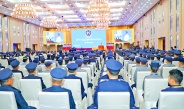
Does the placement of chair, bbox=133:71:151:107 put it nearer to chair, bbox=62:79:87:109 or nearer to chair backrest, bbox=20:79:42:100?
chair, bbox=62:79:87:109

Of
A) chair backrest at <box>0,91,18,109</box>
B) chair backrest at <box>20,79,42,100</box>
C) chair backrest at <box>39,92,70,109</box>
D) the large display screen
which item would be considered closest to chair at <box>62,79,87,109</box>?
chair backrest at <box>20,79,42,100</box>

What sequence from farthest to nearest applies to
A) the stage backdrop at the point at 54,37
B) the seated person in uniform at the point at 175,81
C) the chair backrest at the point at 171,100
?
1. the stage backdrop at the point at 54,37
2. the seated person in uniform at the point at 175,81
3. the chair backrest at the point at 171,100

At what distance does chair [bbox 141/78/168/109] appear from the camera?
452 cm

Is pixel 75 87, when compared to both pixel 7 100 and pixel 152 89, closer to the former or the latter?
pixel 152 89

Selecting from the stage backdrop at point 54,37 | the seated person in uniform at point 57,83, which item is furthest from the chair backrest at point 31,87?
the stage backdrop at point 54,37

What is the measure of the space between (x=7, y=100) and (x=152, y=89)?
2745mm

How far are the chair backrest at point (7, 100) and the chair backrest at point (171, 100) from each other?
204cm

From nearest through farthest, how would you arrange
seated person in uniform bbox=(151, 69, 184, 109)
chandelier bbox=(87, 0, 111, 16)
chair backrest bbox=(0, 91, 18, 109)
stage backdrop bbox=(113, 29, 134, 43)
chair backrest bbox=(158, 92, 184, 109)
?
chair backrest bbox=(158, 92, 184, 109)
chair backrest bbox=(0, 91, 18, 109)
seated person in uniform bbox=(151, 69, 184, 109)
chandelier bbox=(87, 0, 111, 16)
stage backdrop bbox=(113, 29, 134, 43)

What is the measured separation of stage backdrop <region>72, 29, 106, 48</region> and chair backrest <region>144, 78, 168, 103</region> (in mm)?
34840

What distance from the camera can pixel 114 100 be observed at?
3.13 metres

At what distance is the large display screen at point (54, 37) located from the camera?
4222 cm

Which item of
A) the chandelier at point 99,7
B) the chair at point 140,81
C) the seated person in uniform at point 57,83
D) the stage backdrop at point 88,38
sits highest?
the chandelier at point 99,7

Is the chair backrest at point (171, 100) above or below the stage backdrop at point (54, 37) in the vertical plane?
below

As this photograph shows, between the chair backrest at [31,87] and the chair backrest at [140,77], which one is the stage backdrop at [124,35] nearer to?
the chair backrest at [140,77]
